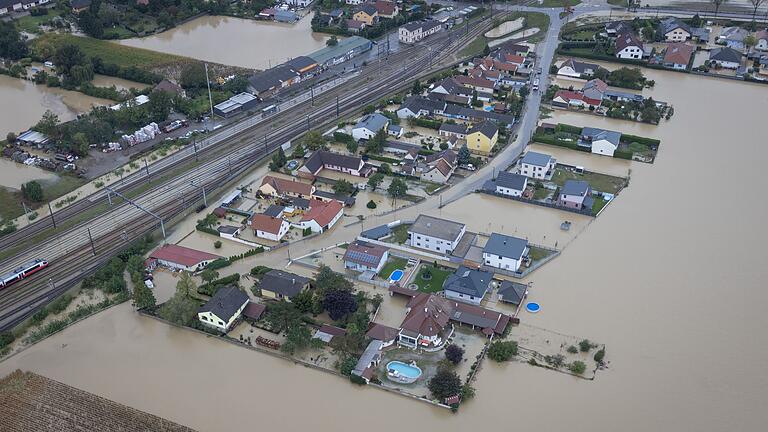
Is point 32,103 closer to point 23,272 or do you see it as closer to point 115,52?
point 115,52

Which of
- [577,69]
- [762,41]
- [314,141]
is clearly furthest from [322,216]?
[762,41]

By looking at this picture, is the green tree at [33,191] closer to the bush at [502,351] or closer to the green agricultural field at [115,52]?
the green agricultural field at [115,52]

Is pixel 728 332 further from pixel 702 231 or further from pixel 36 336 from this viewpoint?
pixel 36 336

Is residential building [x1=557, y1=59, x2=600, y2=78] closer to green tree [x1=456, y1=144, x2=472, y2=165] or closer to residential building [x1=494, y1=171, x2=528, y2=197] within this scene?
green tree [x1=456, y1=144, x2=472, y2=165]

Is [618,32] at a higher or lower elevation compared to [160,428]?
higher

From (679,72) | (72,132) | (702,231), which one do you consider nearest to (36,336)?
(72,132)
